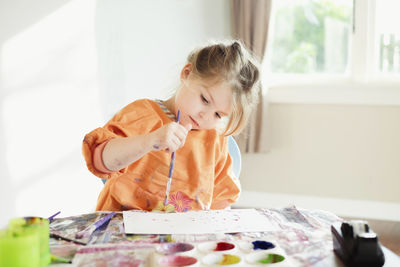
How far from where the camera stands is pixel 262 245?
37.7 inches

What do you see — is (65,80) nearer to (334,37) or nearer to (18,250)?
(18,250)

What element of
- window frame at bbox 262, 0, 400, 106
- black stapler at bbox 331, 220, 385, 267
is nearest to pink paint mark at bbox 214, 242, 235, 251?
black stapler at bbox 331, 220, 385, 267

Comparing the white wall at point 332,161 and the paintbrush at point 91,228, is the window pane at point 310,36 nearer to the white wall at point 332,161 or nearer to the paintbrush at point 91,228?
the white wall at point 332,161

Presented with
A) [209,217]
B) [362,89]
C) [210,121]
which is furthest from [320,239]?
[362,89]

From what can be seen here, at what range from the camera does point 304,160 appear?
11.4ft

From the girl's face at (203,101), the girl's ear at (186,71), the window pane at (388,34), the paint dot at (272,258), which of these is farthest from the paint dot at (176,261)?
the window pane at (388,34)

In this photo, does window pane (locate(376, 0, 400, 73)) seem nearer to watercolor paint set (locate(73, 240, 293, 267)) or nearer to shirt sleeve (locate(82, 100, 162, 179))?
shirt sleeve (locate(82, 100, 162, 179))

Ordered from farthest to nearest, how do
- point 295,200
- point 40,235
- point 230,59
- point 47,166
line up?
point 295,200
point 47,166
point 230,59
point 40,235

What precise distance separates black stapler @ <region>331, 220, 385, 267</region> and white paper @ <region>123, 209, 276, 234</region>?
0.68 feet

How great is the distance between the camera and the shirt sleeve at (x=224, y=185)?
1.51 meters

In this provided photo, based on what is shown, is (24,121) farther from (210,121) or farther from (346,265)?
(346,265)

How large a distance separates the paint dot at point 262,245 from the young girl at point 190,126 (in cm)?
39

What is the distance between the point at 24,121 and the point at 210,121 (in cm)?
80

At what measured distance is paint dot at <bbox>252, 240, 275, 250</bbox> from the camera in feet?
3.11
